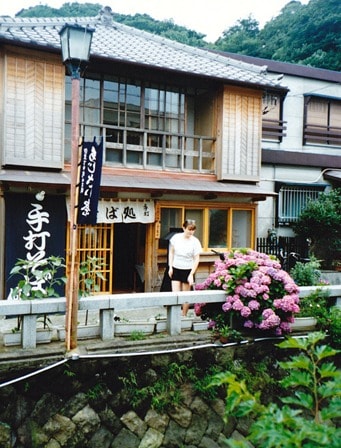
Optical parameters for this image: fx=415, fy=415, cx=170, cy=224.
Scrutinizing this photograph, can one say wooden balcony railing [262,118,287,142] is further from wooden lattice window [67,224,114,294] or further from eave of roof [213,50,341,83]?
wooden lattice window [67,224,114,294]

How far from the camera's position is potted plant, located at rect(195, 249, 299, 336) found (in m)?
6.77

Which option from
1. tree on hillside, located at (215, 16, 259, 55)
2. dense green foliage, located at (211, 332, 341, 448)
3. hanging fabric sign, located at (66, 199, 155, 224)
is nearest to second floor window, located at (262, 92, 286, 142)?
hanging fabric sign, located at (66, 199, 155, 224)

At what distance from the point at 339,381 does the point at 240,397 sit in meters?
0.81

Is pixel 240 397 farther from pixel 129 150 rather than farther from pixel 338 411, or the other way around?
pixel 129 150

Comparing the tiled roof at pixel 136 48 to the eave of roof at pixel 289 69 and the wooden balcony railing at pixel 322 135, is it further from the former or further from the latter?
the wooden balcony railing at pixel 322 135

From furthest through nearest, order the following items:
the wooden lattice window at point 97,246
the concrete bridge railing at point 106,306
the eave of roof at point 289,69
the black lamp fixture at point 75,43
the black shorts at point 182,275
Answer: the eave of roof at point 289,69
the wooden lattice window at point 97,246
the black shorts at point 182,275
the concrete bridge railing at point 106,306
the black lamp fixture at point 75,43

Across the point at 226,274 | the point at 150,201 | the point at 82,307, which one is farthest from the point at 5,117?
the point at 226,274

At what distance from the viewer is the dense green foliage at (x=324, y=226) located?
15375 mm

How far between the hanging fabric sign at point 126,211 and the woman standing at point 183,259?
10.2 feet

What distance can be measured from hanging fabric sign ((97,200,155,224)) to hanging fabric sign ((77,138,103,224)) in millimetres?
4730

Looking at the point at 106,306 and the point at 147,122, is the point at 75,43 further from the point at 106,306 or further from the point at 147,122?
the point at 147,122

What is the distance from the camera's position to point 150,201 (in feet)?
38.2

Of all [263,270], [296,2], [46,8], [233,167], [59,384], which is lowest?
[59,384]

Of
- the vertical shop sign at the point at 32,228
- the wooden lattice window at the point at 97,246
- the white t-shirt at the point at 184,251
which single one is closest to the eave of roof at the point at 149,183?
the vertical shop sign at the point at 32,228
